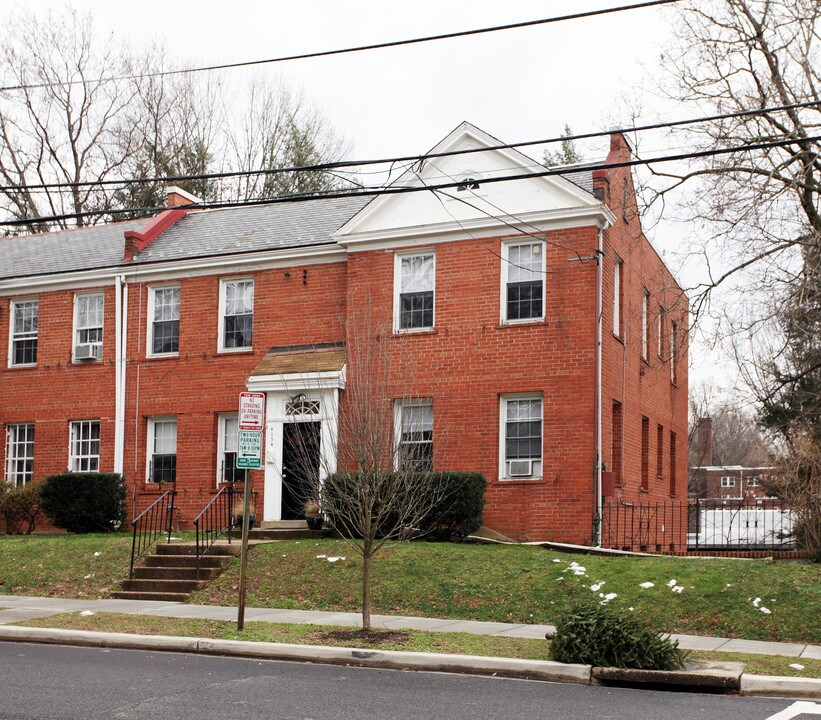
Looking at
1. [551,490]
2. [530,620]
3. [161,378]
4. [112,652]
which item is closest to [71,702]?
[112,652]

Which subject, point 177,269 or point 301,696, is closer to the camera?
point 301,696

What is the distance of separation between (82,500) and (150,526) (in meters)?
1.58

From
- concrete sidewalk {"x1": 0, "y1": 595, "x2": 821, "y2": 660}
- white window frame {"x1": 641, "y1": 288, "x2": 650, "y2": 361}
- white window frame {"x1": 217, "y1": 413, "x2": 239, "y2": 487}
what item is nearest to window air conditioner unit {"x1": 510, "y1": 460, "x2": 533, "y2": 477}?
white window frame {"x1": 641, "y1": 288, "x2": 650, "y2": 361}

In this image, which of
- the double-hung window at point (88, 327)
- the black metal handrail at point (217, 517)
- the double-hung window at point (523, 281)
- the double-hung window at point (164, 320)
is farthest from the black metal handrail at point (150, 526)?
the double-hung window at point (523, 281)

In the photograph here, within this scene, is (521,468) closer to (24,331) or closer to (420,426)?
(420,426)

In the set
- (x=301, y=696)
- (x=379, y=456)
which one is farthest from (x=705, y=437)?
(x=301, y=696)

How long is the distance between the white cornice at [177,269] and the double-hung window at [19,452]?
3.39m

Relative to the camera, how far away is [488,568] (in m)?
16.0

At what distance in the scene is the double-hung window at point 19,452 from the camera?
25.5 meters

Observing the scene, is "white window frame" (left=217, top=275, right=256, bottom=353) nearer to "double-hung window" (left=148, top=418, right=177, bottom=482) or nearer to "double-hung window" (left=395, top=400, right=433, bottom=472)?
"double-hung window" (left=148, top=418, right=177, bottom=482)

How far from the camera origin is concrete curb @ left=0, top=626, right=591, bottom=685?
412 inches

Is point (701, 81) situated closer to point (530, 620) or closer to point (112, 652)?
point (530, 620)

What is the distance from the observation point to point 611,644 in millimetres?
10453

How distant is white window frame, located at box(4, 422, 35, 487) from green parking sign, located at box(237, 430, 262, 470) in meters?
14.8
